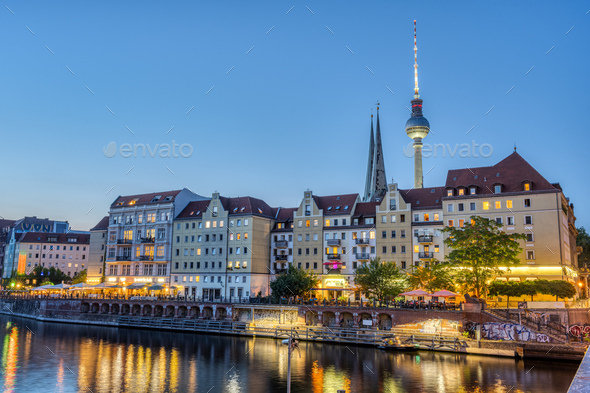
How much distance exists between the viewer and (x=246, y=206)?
345ft

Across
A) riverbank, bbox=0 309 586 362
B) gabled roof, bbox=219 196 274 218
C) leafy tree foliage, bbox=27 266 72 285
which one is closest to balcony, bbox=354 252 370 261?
riverbank, bbox=0 309 586 362

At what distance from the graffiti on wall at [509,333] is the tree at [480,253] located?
8072mm

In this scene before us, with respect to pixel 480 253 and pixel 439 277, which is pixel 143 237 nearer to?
pixel 439 277

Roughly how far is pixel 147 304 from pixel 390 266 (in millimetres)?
44889

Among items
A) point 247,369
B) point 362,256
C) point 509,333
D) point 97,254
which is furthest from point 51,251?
point 509,333

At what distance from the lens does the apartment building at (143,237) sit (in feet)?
366

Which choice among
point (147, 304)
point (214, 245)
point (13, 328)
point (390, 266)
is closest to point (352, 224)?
point (390, 266)

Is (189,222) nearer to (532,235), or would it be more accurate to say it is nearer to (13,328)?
(13,328)

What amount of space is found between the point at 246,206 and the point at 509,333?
196ft

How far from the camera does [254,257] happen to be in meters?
101

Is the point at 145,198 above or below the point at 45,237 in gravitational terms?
above

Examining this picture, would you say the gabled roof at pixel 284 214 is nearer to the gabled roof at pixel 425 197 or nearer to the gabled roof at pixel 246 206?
the gabled roof at pixel 246 206

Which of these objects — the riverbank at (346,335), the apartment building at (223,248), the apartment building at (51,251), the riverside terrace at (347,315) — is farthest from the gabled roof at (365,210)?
the apartment building at (51,251)

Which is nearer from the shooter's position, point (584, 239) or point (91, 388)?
point (91, 388)
